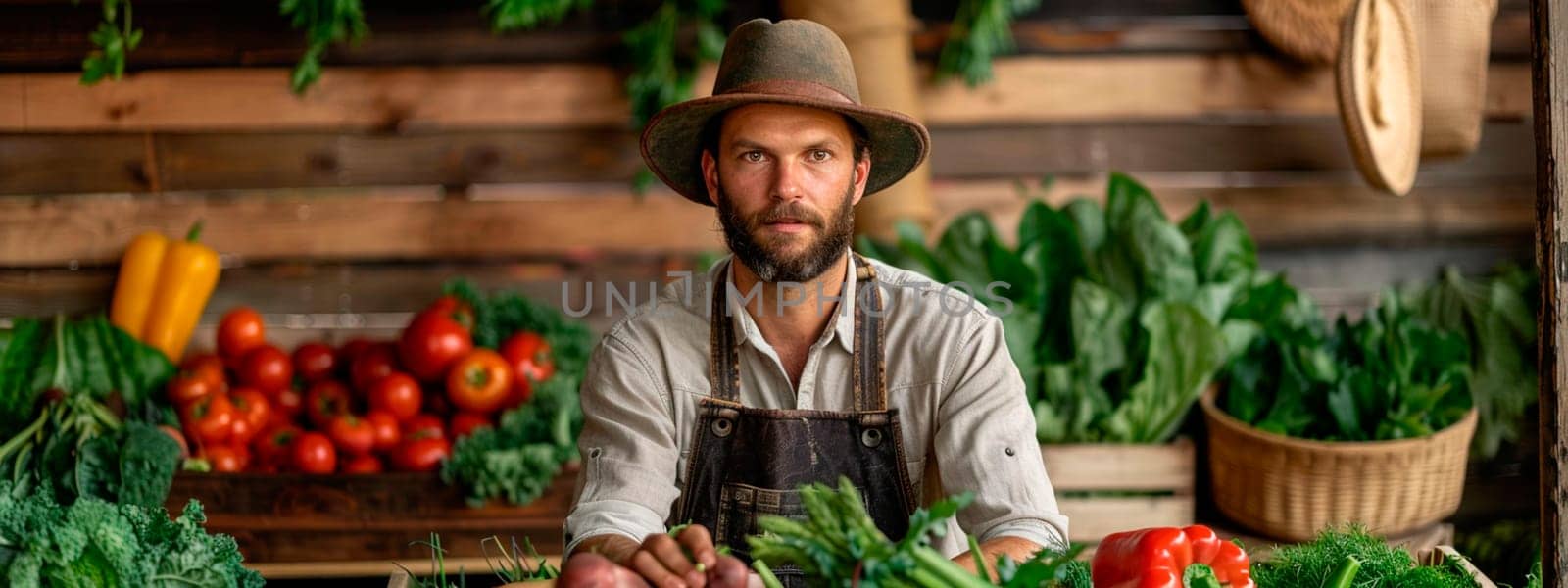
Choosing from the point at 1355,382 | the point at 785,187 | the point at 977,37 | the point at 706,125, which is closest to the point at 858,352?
the point at 785,187

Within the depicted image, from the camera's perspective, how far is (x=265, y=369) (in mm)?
4098

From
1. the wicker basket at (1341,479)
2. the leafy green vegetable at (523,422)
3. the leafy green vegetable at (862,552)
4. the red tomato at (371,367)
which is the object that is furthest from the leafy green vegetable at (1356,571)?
the red tomato at (371,367)

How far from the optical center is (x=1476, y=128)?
4188mm

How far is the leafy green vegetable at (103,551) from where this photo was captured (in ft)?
6.64

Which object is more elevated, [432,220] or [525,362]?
[432,220]

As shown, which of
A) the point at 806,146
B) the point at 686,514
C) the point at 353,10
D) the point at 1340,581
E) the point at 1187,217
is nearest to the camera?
the point at 1340,581

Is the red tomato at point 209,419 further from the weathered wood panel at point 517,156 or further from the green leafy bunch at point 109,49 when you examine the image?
the green leafy bunch at point 109,49

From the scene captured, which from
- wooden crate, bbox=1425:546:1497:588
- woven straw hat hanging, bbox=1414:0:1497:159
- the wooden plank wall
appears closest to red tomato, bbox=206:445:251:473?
the wooden plank wall

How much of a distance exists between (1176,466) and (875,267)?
149cm

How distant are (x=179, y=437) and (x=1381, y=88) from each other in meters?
3.63

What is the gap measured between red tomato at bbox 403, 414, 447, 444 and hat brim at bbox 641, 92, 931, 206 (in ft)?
5.52

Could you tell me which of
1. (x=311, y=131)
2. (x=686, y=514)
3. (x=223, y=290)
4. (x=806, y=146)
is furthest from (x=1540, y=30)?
(x=223, y=290)

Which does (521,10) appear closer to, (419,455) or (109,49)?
(109,49)

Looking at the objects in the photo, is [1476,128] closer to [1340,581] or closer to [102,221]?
[1340,581]
